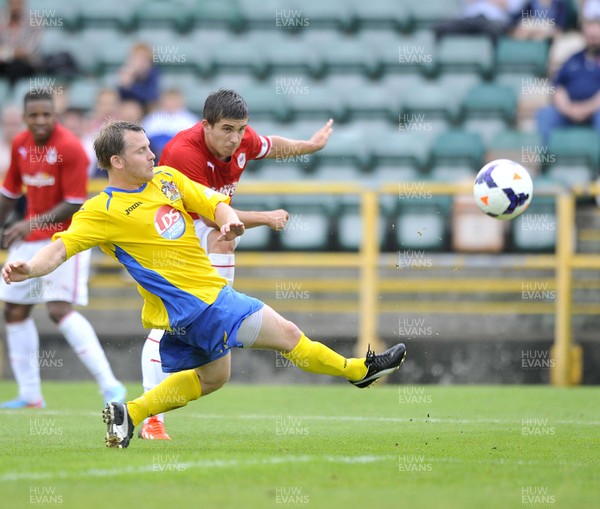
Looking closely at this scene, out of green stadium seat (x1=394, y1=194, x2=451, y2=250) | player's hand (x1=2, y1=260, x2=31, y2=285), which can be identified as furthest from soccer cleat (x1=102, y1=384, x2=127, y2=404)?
green stadium seat (x1=394, y1=194, x2=451, y2=250)

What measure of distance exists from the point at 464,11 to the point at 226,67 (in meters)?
3.10

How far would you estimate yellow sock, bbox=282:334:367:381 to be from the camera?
→ 6.20 m

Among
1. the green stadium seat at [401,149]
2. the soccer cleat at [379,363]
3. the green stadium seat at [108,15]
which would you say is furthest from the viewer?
the green stadium seat at [108,15]

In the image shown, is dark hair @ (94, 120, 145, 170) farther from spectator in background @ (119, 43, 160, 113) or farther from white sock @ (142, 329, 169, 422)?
spectator in background @ (119, 43, 160, 113)

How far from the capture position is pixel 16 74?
48.3 ft

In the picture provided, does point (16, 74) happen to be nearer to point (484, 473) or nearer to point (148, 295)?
point (148, 295)

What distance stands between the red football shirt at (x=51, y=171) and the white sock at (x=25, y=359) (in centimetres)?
84

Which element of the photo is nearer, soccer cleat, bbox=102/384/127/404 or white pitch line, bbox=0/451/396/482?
white pitch line, bbox=0/451/396/482

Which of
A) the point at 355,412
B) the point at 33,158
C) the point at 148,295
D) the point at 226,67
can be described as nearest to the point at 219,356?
the point at 148,295

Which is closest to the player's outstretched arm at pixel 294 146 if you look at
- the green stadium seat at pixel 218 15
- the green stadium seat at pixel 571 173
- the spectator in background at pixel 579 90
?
the green stadium seat at pixel 571 173

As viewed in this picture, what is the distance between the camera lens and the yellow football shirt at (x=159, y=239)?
233 inches

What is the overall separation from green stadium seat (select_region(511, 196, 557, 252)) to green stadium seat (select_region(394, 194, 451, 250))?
0.72 metres

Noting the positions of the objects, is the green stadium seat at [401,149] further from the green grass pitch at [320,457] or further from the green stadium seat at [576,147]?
the green grass pitch at [320,457]

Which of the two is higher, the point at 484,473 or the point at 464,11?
the point at 464,11
